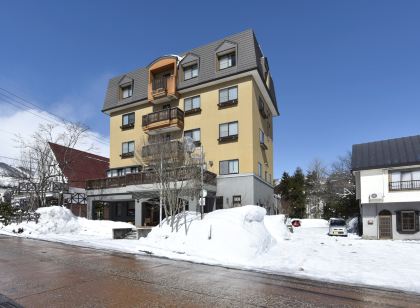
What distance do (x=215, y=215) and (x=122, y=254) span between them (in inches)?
205

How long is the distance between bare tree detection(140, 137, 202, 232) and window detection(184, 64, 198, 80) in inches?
406

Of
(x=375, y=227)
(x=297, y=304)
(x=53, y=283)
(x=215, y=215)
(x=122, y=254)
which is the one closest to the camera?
(x=297, y=304)

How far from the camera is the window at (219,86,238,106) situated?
96.5ft

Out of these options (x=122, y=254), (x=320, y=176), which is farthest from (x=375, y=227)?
(x=320, y=176)

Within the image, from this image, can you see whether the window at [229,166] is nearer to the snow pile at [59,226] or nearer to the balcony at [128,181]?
the balcony at [128,181]

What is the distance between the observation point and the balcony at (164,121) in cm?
3150

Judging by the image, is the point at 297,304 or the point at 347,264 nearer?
the point at 297,304

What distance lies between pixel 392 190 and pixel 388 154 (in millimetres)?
2963

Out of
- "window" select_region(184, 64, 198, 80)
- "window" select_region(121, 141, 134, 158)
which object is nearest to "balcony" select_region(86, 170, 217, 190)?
"window" select_region(121, 141, 134, 158)

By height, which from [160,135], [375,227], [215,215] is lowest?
[375,227]

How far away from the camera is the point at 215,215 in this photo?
18.1 m

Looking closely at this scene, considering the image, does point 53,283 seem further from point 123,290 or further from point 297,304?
point 297,304

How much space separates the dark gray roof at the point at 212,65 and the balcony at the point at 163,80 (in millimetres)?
854

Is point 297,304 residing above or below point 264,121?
below
